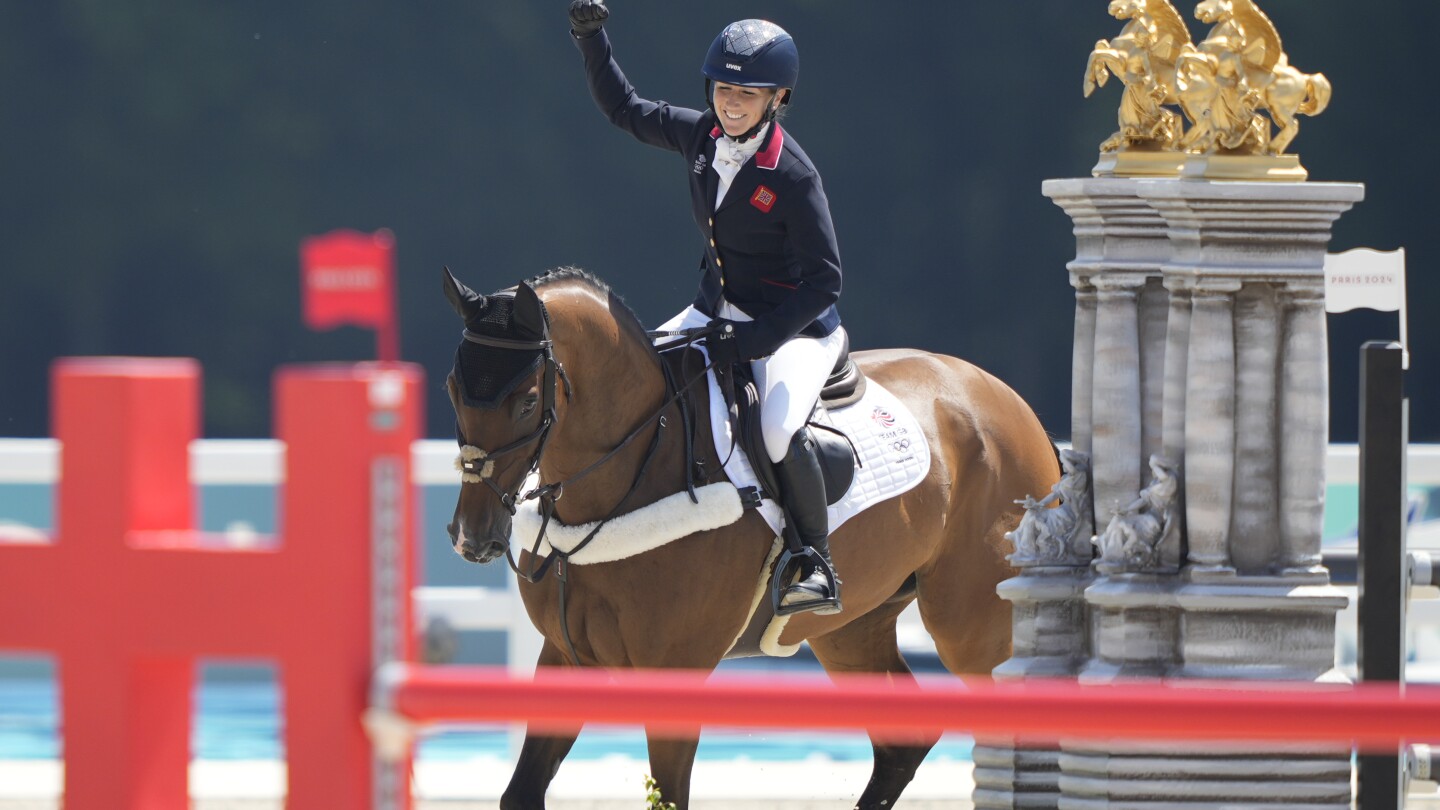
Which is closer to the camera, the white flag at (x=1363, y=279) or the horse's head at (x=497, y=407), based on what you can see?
the horse's head at (x=497, y=407)

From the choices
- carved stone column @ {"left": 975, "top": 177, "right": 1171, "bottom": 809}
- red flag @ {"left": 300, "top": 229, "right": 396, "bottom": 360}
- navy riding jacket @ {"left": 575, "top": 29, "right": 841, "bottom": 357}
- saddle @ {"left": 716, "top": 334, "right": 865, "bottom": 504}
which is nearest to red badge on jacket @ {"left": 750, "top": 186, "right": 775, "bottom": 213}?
navy riding jacket @ {"left": 575, "top": 29, "right": 841, "bottom": 357}

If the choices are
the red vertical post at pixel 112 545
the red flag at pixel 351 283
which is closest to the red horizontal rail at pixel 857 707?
the red vertical post at pixel 112 545

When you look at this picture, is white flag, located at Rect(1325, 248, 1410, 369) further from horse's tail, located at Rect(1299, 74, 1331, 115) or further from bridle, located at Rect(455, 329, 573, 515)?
bridle, located at Rect(455, 329, 573, 515)

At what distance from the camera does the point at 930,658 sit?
34.6 ft

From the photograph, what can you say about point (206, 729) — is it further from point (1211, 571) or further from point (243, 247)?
point (243, 247)

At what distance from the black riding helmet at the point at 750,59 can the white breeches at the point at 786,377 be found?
1.95 ft

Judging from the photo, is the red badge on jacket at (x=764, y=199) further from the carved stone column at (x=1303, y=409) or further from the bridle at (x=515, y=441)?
the carved stone column at (x=1303, y=409)

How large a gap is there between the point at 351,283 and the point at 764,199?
8.84 feet

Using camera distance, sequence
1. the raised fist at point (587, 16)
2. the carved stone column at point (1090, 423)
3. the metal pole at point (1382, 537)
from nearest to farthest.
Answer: the metal pole at point (1382, 537) < the carved stone column at point (1090, 423) < the raised fist at point (587, 16)

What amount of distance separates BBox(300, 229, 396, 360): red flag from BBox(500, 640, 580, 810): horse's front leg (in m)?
2.29

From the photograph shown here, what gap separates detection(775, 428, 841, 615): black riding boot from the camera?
4.96 m

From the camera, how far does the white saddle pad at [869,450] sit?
5004 millimetres

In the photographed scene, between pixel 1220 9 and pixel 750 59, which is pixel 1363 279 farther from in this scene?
pixel 750 59

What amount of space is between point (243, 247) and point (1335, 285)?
50.1 ft
